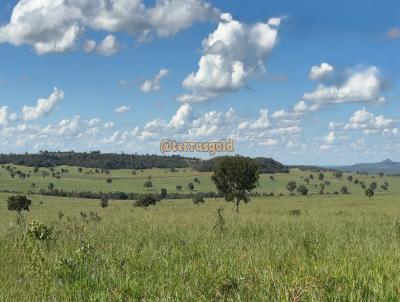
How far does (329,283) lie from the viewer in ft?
19.0

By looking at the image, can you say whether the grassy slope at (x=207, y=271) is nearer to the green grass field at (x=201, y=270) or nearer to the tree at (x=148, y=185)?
the green grass field at (x=201, y=270)

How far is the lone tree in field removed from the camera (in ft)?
185

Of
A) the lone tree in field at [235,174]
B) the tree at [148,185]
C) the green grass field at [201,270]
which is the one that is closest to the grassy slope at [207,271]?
the green grass field at [201,270]

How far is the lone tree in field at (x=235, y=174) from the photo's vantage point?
56497 mm

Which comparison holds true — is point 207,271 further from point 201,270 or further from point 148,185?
point 148,185

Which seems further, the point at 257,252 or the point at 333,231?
the point at 333,231

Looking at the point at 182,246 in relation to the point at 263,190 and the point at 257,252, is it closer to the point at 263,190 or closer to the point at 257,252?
the point at 257,252

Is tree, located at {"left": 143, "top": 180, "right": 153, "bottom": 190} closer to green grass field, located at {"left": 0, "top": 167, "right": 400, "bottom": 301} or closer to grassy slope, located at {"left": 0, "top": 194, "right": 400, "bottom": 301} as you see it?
green grass field, located at {"left": 0, "top": 167, "right": 400, "bottom": 301}

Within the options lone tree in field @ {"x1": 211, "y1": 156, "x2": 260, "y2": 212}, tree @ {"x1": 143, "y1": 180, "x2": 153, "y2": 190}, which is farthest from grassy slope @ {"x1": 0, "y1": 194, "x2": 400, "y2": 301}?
tree @ {"x1": 143, "y1": 180, "x2": 153, "y2": 190}

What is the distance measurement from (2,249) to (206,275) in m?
5.35

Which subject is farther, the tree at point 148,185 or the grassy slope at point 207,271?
the tree at point 148,185

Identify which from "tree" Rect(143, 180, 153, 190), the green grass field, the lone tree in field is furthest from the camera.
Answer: "tree" Rect(143, 180, 153, 190)

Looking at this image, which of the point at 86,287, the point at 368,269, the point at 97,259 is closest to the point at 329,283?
the point at 368,269

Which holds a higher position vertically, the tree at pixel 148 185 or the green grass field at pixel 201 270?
the green grass field at pixel 201 270
